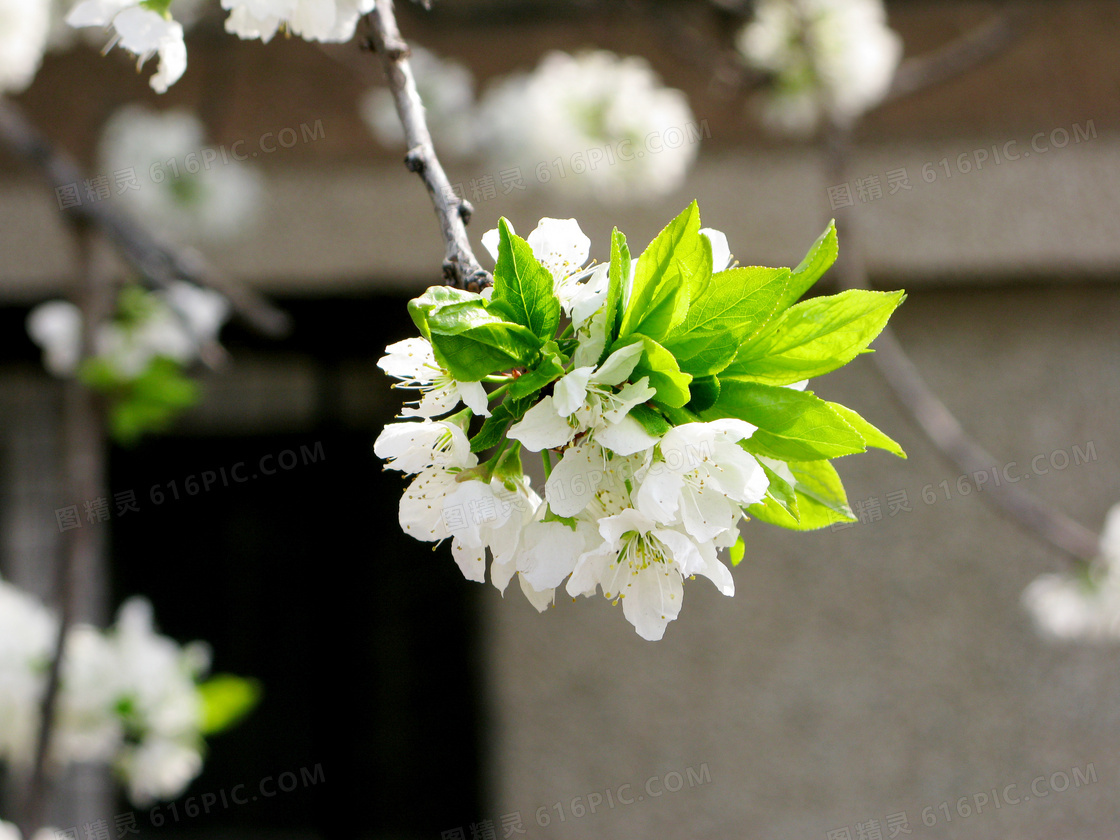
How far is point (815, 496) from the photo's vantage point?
76 centimetres

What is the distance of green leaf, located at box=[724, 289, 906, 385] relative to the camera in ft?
2.26

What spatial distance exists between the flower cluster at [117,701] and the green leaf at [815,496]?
1.37 m

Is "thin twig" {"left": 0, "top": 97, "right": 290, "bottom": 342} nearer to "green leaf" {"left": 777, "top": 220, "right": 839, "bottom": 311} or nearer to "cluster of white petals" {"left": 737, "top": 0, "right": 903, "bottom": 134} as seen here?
"green leaf" {"left": 777, "top": 220, "right": 839, "bottom": 311}

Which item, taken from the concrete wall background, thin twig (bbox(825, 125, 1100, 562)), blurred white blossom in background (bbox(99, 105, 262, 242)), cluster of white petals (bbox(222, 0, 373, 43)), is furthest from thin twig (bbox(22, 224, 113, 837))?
the concrete wall background

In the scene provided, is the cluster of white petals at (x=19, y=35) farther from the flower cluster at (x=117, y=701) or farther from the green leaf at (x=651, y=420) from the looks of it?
the green leaf at (x=651, y=420)

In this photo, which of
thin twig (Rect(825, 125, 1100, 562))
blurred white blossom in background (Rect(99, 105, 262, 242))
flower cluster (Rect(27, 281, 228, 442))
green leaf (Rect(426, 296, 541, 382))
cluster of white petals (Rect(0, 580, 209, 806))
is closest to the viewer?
green leaf (Rect(426, 296, 541, 382))

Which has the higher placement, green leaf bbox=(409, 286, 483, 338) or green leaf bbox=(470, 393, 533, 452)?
green leaf bbox=(409, 286, 483, 338)

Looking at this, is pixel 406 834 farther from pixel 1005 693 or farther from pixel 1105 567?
pixel 1105 567

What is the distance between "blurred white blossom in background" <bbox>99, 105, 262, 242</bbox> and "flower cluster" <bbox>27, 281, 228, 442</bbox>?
386 millimetres

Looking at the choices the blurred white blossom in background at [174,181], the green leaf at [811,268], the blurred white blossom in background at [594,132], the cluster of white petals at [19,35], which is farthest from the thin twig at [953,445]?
the blurred white blossom in background at [174,181]

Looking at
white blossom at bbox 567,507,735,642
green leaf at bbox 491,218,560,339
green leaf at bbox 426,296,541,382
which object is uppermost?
green leaf at bbox 491,218,560,339

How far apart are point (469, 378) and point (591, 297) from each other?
0.11m

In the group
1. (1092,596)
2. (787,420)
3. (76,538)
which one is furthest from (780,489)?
(1092,596)

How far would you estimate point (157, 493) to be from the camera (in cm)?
A: 316
